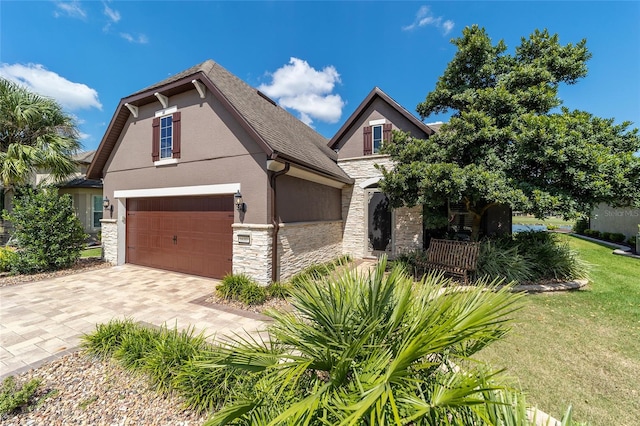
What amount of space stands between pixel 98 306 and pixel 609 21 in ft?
55.6

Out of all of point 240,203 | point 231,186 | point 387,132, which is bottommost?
point 240,203

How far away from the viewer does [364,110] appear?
12.0 meters

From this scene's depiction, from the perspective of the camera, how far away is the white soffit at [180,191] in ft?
26.0

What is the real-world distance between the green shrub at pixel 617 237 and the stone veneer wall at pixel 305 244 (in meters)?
A: 16.5

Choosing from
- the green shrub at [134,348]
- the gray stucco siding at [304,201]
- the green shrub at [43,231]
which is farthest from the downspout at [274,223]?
the green shrub at [43,231]

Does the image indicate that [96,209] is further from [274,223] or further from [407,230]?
[407,230]

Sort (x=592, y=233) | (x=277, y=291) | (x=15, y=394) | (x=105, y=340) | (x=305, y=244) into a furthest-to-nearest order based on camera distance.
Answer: (x=592, y=233) < (x=305, y=244) < (x=277, y=291) < (x=105, y=340) < (x=15, y=394)

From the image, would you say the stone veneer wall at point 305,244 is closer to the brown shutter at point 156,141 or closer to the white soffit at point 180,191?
the white soffit at point 180,191

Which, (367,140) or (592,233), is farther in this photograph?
(592,233)

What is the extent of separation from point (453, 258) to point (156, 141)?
11209mm

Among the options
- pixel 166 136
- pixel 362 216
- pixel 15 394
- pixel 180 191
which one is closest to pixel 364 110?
pixel 362 216

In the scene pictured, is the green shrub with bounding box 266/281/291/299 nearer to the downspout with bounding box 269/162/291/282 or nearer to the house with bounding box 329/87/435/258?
the downspout with bounding box 269/162/291/282

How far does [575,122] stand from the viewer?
683 centimetres

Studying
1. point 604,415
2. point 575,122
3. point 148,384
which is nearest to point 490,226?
point 575,122
